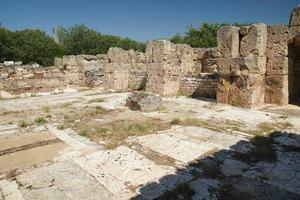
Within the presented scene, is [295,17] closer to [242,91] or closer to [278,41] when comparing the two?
[278,41]

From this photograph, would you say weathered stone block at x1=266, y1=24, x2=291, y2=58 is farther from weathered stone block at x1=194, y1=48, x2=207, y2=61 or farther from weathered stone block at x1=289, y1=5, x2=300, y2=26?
weathered stone block at x1=194, y1=48, x2=207, y2=61

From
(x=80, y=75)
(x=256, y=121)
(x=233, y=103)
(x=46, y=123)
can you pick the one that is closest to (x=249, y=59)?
(x=233, y=103)

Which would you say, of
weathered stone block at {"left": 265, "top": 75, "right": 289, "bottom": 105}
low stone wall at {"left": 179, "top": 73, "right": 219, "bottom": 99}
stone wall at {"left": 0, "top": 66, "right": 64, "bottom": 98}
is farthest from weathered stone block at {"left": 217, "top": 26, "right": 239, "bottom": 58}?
stone wall at {"left": 0, "top": 66, "right": 64, "bottom": 98}

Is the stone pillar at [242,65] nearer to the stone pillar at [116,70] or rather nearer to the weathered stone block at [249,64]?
the weathered stone block at [249,64]

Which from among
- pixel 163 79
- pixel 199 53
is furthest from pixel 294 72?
pixel 199 53

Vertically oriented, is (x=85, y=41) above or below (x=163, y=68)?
above

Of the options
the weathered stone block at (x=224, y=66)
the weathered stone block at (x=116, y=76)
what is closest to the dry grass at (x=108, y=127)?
the weathered stone block at (x=224, y=66)

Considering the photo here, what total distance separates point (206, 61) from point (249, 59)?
628 cm

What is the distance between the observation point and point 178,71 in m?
11.1

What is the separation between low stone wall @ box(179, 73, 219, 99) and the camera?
9883mm

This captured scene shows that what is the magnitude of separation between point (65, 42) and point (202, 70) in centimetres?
2888

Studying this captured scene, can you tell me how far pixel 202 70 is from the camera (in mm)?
14438

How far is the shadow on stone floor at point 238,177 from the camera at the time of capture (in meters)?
3.01

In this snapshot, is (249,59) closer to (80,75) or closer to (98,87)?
(98,87)
